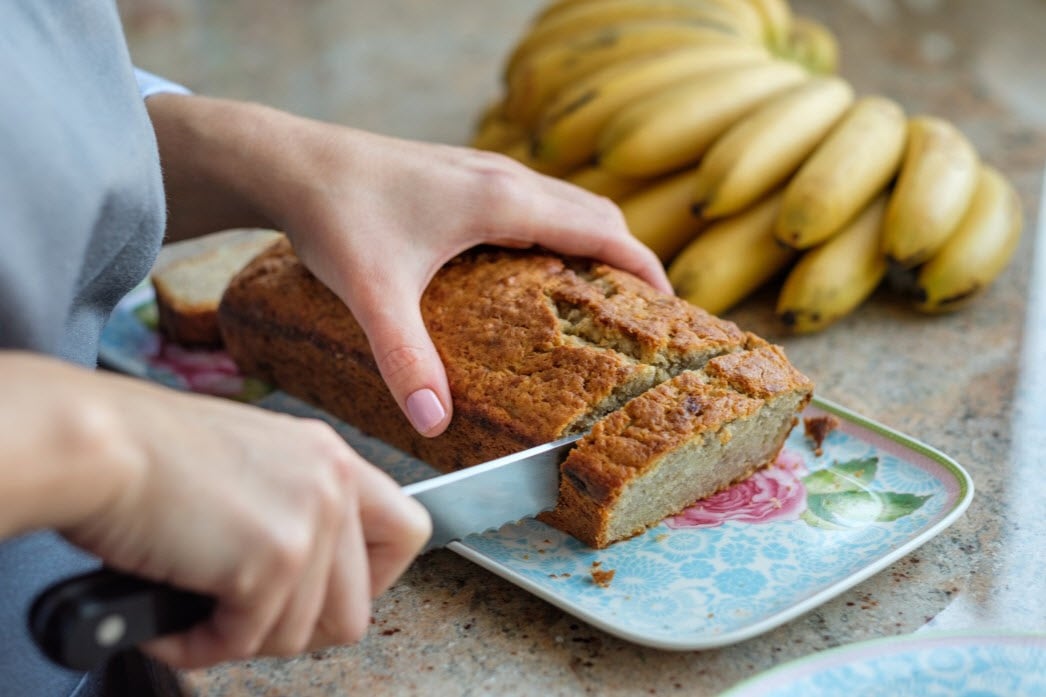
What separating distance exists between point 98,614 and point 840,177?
122cm

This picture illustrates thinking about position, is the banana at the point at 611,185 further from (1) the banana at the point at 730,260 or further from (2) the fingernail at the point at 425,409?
(2) the fingernail at the point at 425,409

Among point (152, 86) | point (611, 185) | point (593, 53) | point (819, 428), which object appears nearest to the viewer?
point (819, 428)

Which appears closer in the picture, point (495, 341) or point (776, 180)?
point (495, 341)

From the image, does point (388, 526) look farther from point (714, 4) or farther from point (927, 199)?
point (714, 4)

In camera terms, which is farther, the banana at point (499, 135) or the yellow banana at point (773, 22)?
the yellow banana at point (773, 22)

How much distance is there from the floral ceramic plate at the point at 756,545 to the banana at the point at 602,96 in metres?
0.68

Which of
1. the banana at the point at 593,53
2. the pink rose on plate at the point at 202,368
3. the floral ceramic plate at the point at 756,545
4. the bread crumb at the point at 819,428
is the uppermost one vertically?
the banana at the point at 593,53

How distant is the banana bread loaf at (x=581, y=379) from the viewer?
3.43 feet

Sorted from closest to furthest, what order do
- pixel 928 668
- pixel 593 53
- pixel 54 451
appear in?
pixel 54 451 → pixel 928 668 → pixel 593 53

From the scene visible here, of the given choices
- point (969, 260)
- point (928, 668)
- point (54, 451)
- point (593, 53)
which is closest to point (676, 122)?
point (593, 53)

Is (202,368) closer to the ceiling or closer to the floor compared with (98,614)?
closer to the floor

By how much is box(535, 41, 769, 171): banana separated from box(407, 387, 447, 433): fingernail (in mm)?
755

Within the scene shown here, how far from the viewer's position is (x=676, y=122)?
1630 mm

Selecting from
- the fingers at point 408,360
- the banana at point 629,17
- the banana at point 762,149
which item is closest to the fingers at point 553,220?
the fingers at point 408,360
